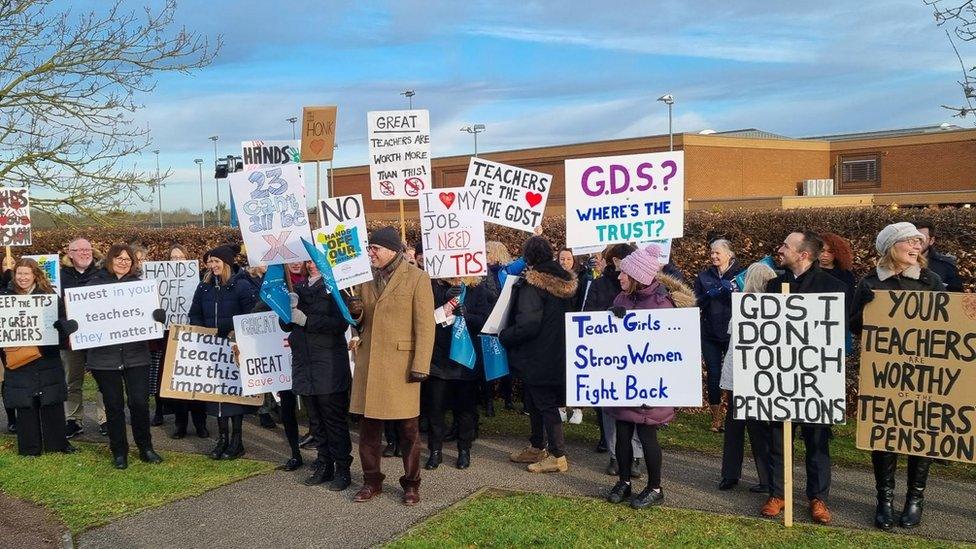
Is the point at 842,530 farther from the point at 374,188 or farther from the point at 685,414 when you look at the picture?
the point at 374,188

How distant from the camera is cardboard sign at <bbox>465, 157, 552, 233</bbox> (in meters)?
9.77

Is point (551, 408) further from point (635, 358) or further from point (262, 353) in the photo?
point (262, 353)

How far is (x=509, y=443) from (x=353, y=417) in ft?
7.18

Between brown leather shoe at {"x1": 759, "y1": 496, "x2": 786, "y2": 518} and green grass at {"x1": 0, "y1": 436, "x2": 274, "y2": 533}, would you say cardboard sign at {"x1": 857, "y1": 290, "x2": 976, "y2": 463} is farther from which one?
green grass at {"x1": 0, "y1": 436, "x2": 274, "y2": 533}

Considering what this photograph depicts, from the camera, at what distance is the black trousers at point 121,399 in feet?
27.6

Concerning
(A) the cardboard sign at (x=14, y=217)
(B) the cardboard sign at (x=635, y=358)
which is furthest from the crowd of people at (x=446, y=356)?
(A) the cardboard sign at (x=14, y=217)

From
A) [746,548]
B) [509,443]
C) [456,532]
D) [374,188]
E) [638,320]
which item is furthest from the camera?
[374,188]

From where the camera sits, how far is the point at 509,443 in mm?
9273

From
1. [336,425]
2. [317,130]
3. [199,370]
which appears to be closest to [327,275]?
[336,425]

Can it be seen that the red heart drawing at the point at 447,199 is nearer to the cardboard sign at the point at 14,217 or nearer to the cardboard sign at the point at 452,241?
the cardboard sign at the point at 452,241

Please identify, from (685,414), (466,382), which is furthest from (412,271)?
(685,414)

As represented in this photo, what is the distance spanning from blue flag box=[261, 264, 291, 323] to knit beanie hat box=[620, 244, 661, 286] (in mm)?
3005

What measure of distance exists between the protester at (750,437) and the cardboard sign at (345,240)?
3.10 meters

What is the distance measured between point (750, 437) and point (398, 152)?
5.72 metres
